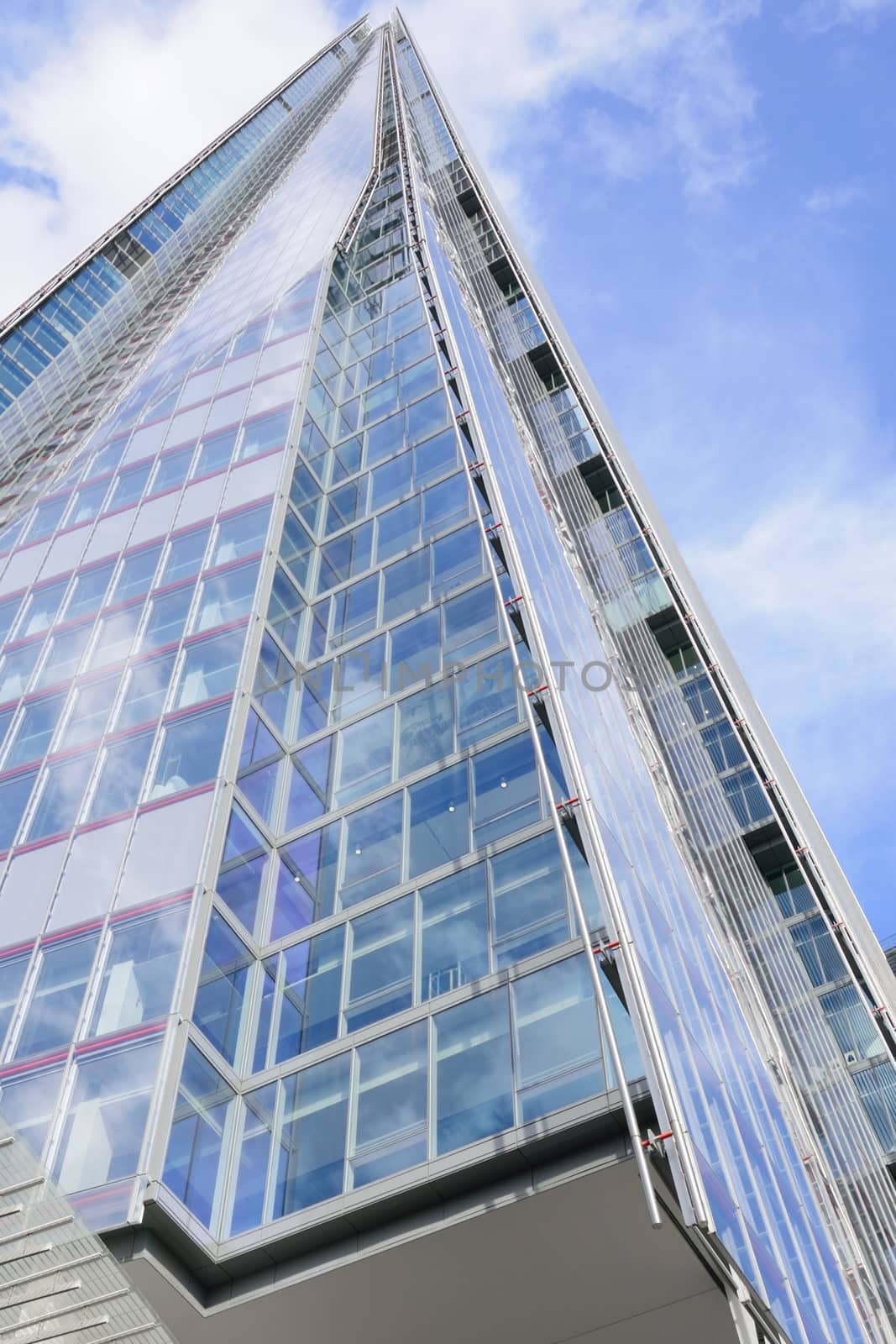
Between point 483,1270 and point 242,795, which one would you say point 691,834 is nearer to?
point 242,795

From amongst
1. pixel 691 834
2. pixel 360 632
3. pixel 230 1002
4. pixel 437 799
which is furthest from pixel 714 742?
pixel 230 1002

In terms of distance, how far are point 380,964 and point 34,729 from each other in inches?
408

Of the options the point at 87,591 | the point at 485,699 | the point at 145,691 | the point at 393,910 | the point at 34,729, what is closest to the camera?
the point at 393,910

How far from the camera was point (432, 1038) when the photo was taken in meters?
17.4

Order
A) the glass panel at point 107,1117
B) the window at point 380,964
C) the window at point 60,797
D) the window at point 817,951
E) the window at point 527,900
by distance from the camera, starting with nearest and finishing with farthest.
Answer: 1. the glass panel at point 107,1117
2. the window at point 527,900
3. the window at point 380,964
4. the window at point 60,797
5. the window at point 817,951

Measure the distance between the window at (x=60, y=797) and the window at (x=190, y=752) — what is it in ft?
5.34

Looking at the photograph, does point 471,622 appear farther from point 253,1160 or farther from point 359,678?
point 253,1160

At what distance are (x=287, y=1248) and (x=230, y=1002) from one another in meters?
3.54

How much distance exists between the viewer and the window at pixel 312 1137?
16.5 meters

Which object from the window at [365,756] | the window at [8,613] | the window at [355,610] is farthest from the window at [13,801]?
the window at [8,613]

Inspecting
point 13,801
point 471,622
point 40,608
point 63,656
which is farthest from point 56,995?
point 40,608

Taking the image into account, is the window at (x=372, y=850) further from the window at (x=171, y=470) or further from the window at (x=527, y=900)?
the window at (x=171, y=470)

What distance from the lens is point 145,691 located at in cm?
2497

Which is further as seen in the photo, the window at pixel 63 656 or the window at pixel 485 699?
the window at pixel 63 656
